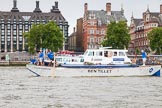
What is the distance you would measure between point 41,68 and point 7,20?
12394 centimetres

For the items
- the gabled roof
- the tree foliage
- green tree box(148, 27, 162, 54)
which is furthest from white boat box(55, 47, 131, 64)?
the gabled roof

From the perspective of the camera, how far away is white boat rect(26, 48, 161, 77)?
5988 centimetres

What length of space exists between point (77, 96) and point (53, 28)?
104m

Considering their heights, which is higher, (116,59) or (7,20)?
(7,20)

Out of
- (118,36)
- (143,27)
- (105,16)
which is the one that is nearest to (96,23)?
(105,16)

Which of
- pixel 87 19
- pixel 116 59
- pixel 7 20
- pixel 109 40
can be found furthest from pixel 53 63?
pixel 7 20

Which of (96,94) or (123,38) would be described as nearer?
(96,94)

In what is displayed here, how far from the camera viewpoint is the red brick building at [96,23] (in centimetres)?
16388

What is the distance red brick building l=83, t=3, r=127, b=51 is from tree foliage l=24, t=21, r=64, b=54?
23849 millimetres

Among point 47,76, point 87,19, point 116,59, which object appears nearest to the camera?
point 47,76

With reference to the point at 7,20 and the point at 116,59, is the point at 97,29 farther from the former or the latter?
the point at 116,59

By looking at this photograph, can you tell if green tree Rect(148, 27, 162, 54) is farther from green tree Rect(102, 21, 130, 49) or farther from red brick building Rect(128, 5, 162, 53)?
red brick building Rect(128, 5, 162, 53)

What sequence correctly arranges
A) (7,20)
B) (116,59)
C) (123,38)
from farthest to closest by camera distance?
(7,20) → (123,38) → (116,59)

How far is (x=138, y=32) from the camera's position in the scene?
16975 cm
